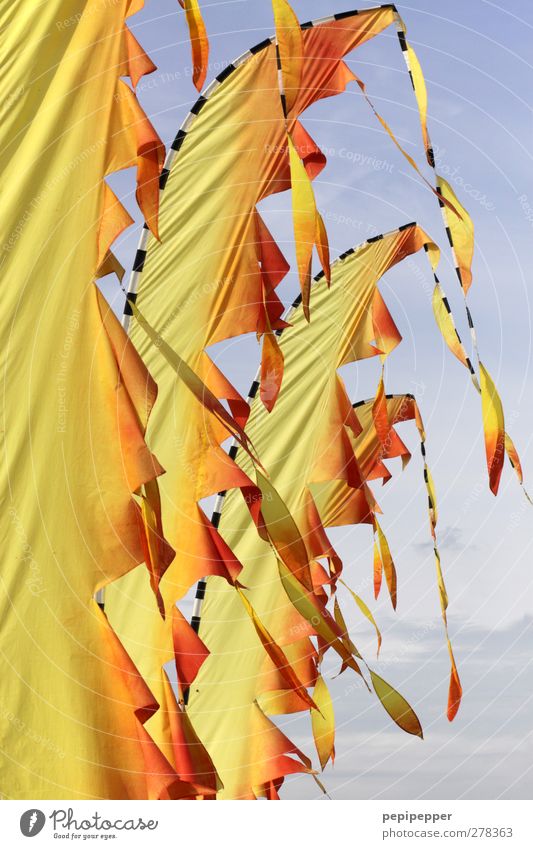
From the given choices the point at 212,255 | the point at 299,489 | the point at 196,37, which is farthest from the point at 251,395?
the point at 196,37

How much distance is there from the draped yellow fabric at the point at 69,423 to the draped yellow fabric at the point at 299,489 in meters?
4.79

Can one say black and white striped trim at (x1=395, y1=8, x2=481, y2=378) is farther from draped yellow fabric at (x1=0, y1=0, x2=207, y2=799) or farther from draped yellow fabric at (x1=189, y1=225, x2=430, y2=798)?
draped yellow fabric at (x1=189, y1=225, x2=430, y2=798)

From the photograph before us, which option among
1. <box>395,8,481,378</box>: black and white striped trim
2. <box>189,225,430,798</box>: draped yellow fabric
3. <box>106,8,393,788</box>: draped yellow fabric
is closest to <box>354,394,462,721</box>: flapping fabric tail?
<box>189,225,430,798</box>: draped yellow fabric

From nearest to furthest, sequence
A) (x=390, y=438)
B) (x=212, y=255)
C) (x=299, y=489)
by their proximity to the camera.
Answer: (x=212, y=255) → (x=299, y=489) → (x=390, y=438)

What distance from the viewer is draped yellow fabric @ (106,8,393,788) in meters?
8.41

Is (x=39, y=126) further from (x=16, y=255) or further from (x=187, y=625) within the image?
(x=187, y=625)

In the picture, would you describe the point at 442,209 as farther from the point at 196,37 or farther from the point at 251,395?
the point at 251,395

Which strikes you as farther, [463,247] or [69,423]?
[463,247]

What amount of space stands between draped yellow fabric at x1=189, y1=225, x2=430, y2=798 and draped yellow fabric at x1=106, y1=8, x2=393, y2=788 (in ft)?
8.85

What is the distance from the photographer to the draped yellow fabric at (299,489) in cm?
1105

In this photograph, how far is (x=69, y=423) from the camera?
602cm

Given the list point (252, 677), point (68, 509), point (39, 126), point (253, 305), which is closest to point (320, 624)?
point (68, 509)

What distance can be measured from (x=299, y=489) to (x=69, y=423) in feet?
19.2

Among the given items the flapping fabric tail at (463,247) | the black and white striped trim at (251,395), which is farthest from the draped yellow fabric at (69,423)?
the black and white striped trim at (251,395)
